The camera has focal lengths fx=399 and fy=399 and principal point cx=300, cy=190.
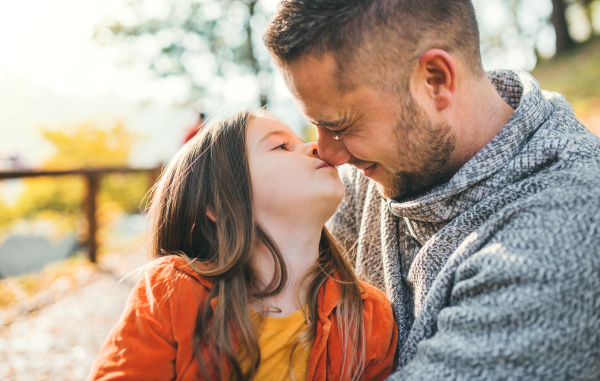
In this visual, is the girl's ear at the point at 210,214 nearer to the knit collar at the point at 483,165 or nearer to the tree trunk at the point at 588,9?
the knit collar at the point at 483,165

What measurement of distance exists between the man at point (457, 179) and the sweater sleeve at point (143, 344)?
2.39 feet

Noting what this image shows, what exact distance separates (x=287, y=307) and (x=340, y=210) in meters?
0.80

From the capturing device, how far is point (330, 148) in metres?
1.67

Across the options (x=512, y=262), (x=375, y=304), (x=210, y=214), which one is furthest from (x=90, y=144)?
(x=512, y=262)

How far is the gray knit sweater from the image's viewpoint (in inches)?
40.2

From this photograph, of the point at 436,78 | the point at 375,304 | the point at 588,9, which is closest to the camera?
the point at 436,78

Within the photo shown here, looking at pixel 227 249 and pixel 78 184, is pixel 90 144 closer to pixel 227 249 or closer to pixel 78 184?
pixel 78 184

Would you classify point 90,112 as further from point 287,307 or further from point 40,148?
point 287,307

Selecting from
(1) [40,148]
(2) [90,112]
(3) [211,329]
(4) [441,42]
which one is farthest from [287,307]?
(2) [90,112]

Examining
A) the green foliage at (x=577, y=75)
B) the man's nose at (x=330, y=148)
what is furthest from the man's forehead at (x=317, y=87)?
the green foliage at (x=577, y=75)

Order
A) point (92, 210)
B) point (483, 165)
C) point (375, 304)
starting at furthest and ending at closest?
point (92, 210), point (375, 304), point (483, 165)

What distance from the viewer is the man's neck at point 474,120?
61.7 inches

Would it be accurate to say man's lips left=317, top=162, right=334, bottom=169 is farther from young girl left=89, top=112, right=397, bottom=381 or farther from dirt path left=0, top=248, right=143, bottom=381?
dirt path left=0, top=248, right=143, bottom=381

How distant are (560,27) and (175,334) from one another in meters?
15.3
